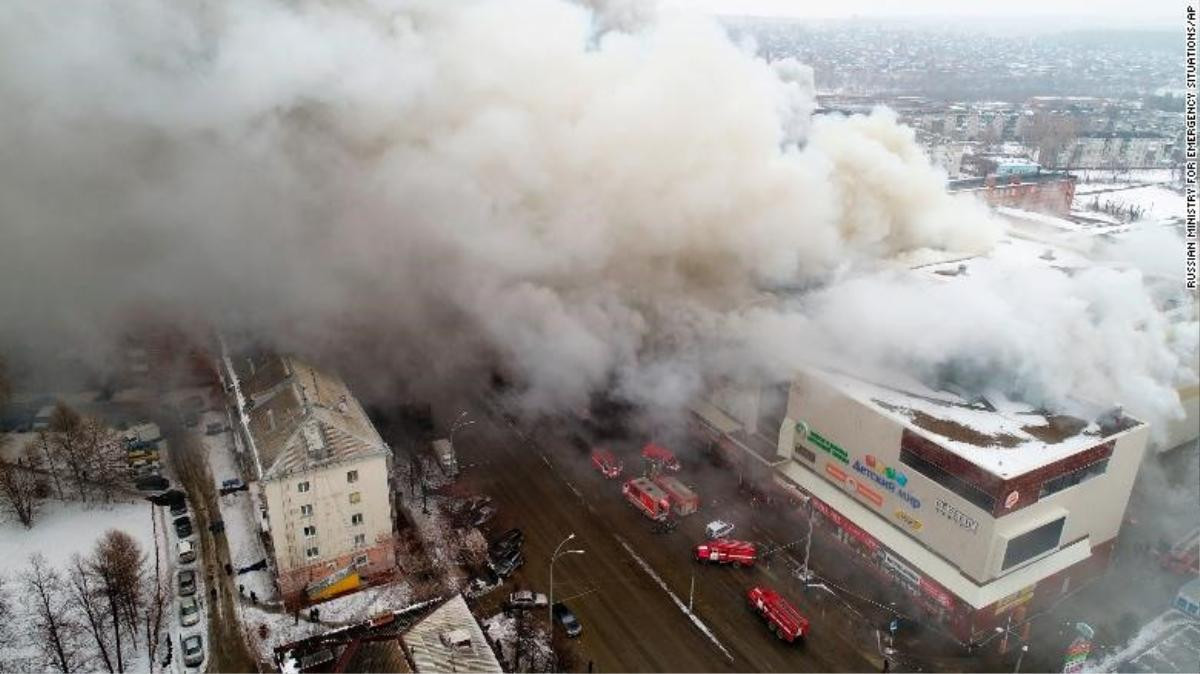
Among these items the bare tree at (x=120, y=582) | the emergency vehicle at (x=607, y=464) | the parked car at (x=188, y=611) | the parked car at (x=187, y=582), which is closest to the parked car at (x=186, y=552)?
the parked car at (x=187, y=582)

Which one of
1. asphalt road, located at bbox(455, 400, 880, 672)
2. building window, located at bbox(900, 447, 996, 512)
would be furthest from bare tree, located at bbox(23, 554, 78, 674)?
building window, located at bbox(900, 447, 996, 512)

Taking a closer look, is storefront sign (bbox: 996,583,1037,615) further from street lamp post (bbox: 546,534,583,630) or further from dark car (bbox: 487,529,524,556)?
dark car (bbox: 487,529,524,556)

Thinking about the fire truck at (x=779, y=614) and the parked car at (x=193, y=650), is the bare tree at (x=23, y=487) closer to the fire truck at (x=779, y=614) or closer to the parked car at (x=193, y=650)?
the parked car at (x=193, y=650)

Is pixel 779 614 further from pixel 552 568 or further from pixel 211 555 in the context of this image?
pixel 211 555

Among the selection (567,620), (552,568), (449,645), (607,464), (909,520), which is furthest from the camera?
(607,464)

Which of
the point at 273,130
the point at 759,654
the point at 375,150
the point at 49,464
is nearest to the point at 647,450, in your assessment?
the point at 759,654

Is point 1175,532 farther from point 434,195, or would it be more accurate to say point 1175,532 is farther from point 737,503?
point 434,195

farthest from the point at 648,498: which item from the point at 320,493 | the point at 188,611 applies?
the point at 188,611
